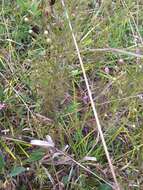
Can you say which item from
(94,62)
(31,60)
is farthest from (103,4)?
(31,60)

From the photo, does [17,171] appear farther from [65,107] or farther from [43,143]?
[65,107]

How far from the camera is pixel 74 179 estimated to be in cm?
128

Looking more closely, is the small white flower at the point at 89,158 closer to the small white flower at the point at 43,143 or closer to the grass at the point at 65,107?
the grass at the point at 65,107

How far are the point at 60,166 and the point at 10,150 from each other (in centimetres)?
15

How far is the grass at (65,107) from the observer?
1.27 meters

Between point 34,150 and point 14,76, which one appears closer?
point 34,150

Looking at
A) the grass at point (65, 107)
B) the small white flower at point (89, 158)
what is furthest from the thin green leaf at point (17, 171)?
the small white flower at point (89, 158)

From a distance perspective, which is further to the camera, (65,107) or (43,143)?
(65,107)

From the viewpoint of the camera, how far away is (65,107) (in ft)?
4.51

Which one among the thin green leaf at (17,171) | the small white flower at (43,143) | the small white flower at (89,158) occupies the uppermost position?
the small white flower at (43,143)

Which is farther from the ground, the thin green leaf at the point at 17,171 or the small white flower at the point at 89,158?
the thin green leaf at the point at 17,171

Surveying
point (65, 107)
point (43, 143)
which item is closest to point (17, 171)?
point (43, 143)

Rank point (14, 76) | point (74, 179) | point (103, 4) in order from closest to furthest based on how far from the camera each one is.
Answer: point (74, 179)
point (14, 76)
point (103, 4)

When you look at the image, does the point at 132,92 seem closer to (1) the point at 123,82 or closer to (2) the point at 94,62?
(1) the point at 123,82
